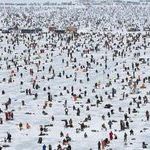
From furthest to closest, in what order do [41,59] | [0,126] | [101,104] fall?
1. [41,59]
2. [101,104]
3. [0,126]

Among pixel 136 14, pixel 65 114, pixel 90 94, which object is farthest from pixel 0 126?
pixel 136 14

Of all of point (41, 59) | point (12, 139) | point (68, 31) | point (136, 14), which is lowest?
point (12, 139)

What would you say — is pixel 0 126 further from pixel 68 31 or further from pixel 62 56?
pixel 68 31

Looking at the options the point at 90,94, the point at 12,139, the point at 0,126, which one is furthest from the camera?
the point at 90,94

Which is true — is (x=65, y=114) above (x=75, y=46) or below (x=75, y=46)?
below

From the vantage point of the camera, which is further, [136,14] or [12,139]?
[136,14]

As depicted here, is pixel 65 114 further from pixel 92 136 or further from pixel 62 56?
pixel 62 56

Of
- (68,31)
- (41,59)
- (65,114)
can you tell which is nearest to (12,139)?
(65,114)
